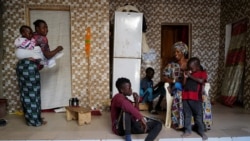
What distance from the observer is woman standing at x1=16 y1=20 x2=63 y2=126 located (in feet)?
10.1

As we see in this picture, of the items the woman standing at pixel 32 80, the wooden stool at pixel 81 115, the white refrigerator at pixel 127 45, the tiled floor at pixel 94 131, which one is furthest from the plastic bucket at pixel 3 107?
the white refrigerator at pixel 127 45

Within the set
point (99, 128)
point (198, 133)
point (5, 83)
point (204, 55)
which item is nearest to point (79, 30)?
point (5, 83)

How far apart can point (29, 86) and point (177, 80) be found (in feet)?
6.66

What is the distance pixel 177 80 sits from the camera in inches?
122

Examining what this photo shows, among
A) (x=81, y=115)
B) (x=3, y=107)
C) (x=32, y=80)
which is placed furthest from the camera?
(x=3, y=107)

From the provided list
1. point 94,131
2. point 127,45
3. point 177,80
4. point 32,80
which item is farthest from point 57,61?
point 177,80

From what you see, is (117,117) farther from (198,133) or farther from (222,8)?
(222,8)

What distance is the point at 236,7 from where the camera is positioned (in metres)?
4.79

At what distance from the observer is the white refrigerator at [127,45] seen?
4.24m

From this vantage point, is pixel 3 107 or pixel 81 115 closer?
pixel 81 115

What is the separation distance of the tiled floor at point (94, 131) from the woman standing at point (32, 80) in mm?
202

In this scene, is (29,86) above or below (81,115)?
above

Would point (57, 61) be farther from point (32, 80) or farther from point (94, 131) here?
point (94, 131)

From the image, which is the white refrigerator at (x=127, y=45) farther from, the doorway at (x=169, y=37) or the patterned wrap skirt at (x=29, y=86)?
the patterned wrap skirt at (x=29, y=86)
